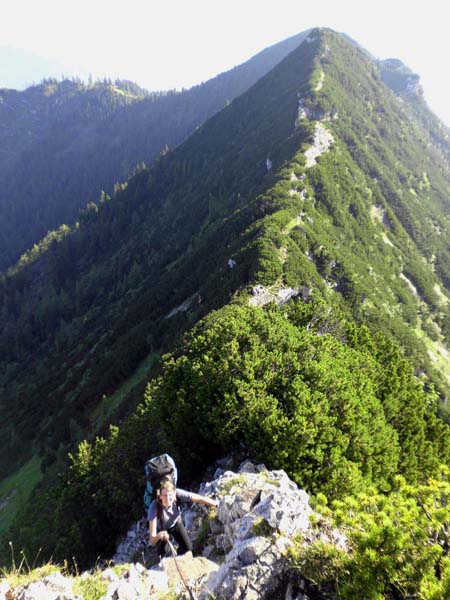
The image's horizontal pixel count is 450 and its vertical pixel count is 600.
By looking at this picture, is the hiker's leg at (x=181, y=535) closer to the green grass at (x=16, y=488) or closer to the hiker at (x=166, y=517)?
the hiker at (x=166, y=517)

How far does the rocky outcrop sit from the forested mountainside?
363 centimetres

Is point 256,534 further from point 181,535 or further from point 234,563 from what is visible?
point 181,535

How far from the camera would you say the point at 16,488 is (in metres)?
54.2

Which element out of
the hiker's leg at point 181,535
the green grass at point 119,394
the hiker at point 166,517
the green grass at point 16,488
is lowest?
the green grass at point 16,488

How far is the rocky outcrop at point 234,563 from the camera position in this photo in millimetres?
8477

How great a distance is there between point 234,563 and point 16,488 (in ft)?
188

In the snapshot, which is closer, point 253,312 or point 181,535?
point 181,535

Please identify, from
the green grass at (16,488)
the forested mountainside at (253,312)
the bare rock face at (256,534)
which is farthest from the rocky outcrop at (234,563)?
the green grass at (16,488)

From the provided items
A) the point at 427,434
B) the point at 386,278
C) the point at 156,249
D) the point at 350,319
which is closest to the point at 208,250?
the point at 350,319

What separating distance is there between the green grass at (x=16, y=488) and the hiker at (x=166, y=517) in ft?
154

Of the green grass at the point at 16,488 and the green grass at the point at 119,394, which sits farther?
the green grass at the point at 119,394

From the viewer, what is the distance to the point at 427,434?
925 inches

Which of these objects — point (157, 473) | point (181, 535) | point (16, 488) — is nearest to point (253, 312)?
point (181, 535)

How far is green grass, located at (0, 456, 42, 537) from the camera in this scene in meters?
48.8
